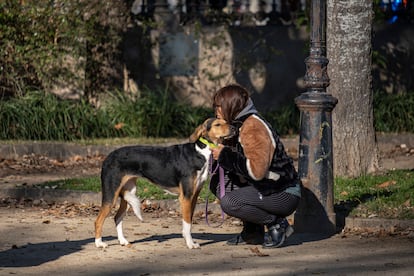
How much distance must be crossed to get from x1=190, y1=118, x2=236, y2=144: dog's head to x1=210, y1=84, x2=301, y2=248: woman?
90 mm

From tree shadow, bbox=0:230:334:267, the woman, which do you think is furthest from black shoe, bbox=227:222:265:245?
tree shadow, bbox=0:230:334:267

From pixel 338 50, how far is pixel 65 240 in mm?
4123

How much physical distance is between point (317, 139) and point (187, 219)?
1506mm

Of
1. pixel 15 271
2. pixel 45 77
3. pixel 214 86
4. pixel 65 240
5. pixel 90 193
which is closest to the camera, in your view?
pixel 15 271

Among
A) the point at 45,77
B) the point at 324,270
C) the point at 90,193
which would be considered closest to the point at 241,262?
the point at 324,270

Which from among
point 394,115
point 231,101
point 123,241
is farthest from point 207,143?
point 394,115

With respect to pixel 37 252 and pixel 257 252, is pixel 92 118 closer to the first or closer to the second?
pixel 37 252

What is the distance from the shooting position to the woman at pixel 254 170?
28.4ft

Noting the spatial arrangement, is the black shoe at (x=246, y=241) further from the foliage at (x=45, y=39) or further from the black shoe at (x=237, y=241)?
the foliage at (x=45, y=39)

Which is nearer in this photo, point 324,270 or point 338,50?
point 324,270

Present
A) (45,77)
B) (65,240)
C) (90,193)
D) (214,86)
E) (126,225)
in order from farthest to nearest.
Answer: (214,86), (45,77), (90,193), (126,225), (65,240)

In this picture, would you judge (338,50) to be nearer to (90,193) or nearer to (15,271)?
(90,193)

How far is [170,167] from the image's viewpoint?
8891mm

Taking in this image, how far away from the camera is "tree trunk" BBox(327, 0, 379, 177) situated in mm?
11797
